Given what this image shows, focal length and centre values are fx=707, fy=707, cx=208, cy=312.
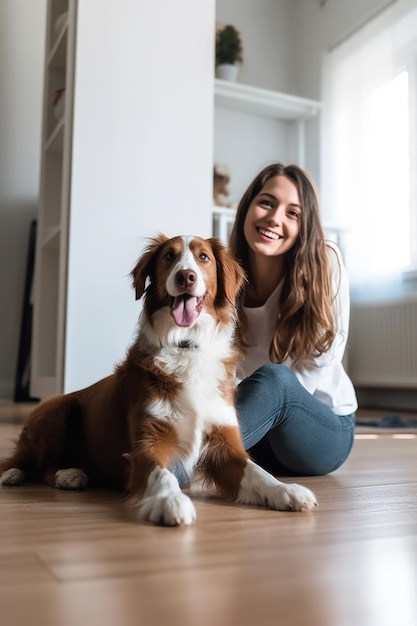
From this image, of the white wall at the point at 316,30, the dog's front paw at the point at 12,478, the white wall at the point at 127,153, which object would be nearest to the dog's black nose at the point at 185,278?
the dog's front paw at the point at 12,478

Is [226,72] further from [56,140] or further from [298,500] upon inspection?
[298,500]

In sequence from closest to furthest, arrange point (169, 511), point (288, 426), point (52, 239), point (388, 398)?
point (169, 511) < point (288, 426) < point (52, 239) < point (388, 398)

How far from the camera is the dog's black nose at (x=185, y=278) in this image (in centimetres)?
156

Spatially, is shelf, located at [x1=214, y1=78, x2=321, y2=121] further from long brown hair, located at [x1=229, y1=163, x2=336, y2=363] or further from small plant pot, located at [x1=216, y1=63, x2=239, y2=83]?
long brown hair, located at [x1=229, y1=163, x2=336, y2=363]

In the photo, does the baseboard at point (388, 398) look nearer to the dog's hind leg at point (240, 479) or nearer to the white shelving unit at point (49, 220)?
the white shelving unit at point (49, 220)

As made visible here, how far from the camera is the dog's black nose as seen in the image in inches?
61.6

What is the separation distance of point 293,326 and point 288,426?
→ 11.6 inches

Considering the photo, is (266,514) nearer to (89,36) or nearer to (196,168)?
(196,168)

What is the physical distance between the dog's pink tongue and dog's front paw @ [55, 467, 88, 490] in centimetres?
44

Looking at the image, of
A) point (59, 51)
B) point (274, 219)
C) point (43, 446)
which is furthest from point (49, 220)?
point (43, 446)

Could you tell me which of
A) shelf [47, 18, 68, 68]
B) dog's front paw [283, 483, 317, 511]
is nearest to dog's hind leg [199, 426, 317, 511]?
dog's front paw [283, 483, 317, 511]

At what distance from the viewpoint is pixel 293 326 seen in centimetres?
200

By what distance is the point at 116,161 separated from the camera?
3.18 metres

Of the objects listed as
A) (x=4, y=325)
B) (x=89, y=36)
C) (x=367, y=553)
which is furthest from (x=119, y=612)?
(x=4, y=325)
